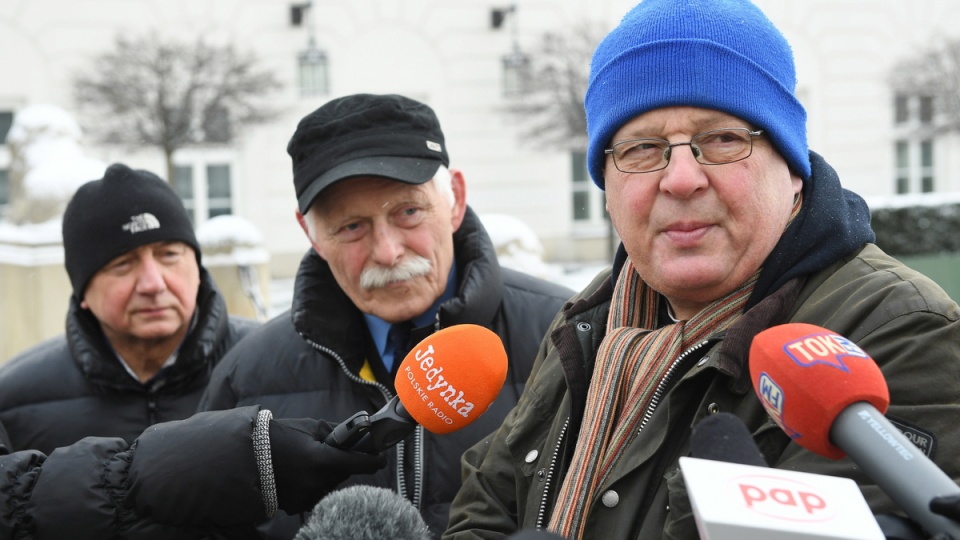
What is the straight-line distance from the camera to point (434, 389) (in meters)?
1.91

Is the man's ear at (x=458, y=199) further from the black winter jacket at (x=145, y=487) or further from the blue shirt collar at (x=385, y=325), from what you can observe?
the black winter jacket at (x=145, y=487)

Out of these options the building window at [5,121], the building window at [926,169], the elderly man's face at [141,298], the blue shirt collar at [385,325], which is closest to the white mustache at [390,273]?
the blue shirt collar at [385,325]

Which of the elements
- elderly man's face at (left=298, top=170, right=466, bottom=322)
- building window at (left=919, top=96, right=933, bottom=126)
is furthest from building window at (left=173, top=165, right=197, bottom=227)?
elderly man's face at (left=298, top=170, right=466, bottom=322)

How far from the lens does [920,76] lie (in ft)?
61.3

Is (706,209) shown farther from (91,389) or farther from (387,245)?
(91,389)

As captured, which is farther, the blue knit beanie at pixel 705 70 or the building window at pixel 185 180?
the building window at pixel 185 180

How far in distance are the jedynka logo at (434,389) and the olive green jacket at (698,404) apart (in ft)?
0.61

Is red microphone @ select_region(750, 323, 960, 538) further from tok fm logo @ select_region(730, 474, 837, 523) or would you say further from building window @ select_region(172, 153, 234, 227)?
building window @ select_region(172, 153, 234, 227)

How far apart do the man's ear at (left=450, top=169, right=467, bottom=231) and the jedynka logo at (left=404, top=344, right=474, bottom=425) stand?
126cm

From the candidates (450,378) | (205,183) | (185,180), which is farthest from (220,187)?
(450,378)

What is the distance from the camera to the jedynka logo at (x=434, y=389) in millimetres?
1904

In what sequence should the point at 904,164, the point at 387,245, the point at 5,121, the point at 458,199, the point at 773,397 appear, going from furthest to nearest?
the point at 904,164, the point at 5,121, the point at 458,199, the point at 387,245, the point at 773,397

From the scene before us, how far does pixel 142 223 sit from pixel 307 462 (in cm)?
194

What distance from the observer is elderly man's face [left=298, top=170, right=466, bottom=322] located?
290 cm
